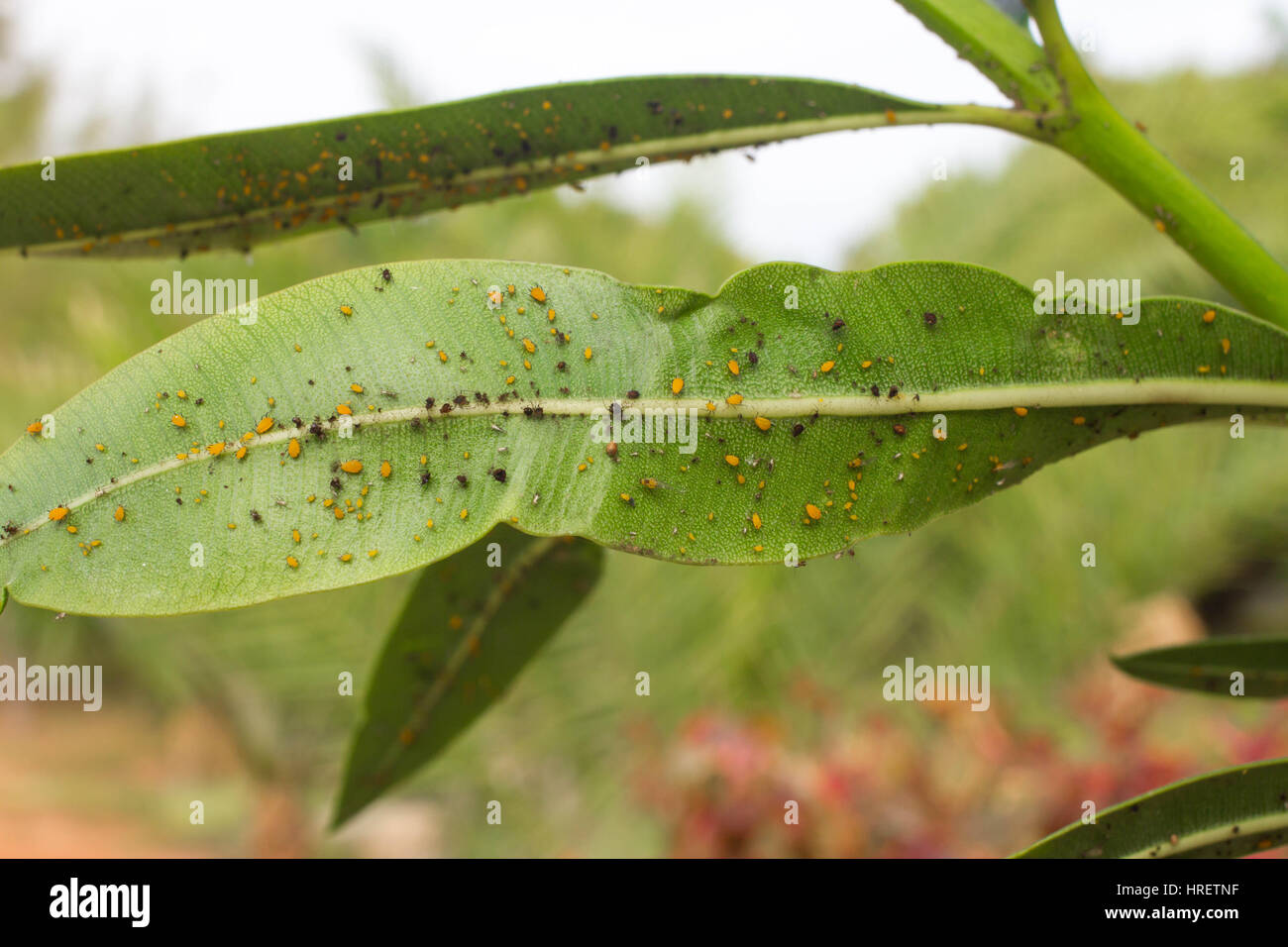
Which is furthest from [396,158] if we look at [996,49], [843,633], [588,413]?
[843,633]

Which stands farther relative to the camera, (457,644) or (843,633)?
(843,633)

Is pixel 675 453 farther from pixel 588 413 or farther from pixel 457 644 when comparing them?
pixel 457 644

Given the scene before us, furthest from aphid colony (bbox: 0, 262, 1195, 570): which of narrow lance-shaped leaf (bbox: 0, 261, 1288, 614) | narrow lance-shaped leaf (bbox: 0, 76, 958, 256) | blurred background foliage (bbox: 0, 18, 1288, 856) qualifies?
blurred background foliage (bbox: 0, 18, 1288, 856)

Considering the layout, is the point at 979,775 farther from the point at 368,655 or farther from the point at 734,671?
the point at 368,655

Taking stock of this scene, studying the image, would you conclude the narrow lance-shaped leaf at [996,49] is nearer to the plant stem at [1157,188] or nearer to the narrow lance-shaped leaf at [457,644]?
the plant stem at [1157,188]

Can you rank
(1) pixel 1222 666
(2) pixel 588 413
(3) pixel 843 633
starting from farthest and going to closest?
(3) pixel 843 633 → (1) pixel 1222 666 → (2) pixel 588 413

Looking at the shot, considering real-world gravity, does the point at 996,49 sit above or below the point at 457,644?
above
